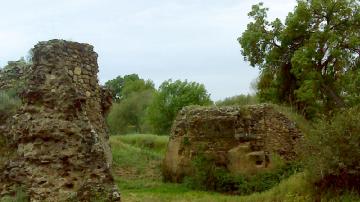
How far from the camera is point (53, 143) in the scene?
10211mm

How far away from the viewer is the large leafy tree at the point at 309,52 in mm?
26141

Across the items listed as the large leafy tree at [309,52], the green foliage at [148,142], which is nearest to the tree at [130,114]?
the green foliage at [148,142]

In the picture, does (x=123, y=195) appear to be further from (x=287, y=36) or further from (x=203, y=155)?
(x=287, y=36)

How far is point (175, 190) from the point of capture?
54.4 feet

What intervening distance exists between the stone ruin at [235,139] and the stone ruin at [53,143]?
25.9ft

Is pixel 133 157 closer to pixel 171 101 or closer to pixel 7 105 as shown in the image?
pixel 7 105

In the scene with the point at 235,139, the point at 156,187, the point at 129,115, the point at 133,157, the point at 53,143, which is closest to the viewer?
the point at 53,143

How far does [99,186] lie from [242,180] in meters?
7.94

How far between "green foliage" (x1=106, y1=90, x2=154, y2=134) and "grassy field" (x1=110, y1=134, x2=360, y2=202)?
2899 centimetres

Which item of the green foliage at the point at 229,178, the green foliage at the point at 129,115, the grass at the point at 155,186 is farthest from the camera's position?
the green foliage at the point at 129,115

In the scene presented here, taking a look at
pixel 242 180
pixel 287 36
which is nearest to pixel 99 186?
pixel 242 180

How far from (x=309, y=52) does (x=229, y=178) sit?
1092 centimetres

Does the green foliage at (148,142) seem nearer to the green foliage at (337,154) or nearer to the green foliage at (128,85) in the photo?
the green foliage at (337,154)

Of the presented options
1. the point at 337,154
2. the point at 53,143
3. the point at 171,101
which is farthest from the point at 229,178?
the point at 171,101
